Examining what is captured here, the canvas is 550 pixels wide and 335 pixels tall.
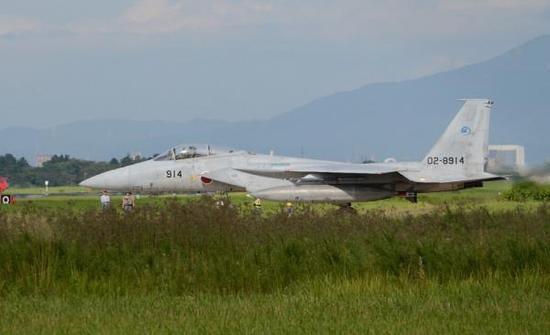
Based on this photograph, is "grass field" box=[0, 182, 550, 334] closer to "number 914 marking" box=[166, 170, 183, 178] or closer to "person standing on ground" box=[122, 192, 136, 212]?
"person standing on ground" box=[122, 192, 136, 212]

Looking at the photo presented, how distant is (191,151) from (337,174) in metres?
3.86

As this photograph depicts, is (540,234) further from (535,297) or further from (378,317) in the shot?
(378,317)

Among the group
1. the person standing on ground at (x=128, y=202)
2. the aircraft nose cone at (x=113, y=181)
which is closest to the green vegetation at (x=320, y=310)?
the person standing on ground at (x=128, y=202)

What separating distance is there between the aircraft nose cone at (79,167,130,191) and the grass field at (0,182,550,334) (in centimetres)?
1302

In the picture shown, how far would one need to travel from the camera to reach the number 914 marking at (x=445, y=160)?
27297 millimetres

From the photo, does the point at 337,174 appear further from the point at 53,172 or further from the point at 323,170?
the point at 53,172

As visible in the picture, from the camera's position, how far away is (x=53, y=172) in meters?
83.2

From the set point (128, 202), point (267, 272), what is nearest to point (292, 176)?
point (128, 202)

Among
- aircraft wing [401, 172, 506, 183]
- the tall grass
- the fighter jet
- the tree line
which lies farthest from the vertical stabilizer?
the tree line

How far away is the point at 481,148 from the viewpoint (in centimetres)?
2738

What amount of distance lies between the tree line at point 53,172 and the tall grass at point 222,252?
64.2 m

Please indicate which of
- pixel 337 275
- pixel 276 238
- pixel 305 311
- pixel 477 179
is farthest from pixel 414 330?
pixel 477 179

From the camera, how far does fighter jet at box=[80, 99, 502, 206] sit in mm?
26969

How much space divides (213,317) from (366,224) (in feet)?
15.7
